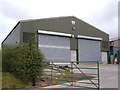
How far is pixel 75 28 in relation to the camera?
25172 millimetres

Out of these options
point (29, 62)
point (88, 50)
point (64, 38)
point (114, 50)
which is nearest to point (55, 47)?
point (64, 38)

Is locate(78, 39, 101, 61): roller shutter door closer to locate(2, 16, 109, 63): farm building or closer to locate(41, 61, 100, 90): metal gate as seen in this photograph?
locate(2, 16, 109, 63): farm building

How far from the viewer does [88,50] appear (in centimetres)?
2627

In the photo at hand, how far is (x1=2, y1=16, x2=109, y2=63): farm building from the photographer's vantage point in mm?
21234

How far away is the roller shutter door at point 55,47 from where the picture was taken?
71.1ft

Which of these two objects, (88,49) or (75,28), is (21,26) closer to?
(75,28)

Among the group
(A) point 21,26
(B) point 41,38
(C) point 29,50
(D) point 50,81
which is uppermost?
(A) point 21,26

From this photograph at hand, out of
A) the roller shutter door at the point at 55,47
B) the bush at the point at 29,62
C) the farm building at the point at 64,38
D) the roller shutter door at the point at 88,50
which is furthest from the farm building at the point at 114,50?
the bush at the point at 29,62

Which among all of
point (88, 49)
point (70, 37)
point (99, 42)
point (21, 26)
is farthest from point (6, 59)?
point (99, 42)

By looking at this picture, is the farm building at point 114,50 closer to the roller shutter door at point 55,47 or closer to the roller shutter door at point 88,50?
the roller shutter door at point 88,50

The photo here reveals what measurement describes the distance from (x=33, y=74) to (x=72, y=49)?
663 inches

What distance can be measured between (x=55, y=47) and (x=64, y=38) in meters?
2.46

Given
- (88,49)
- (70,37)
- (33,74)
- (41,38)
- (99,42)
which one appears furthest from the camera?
(99,42)

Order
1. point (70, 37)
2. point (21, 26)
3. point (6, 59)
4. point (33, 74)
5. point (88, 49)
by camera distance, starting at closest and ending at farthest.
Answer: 1. point (33, 74)
2. point (6, 59)
3. point (21, 26)
4. point (70, 37)
5. point (88, 49)
